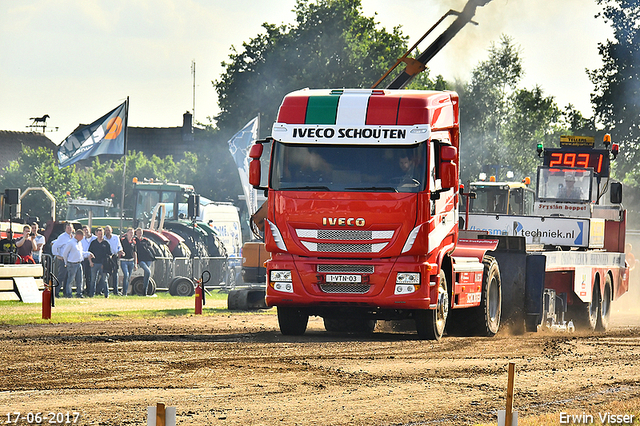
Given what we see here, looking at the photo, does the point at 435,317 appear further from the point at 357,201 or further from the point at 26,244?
the point at 26,244

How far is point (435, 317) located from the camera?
1548 cm

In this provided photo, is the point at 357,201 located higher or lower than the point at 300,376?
higher

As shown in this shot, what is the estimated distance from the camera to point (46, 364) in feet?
38.5

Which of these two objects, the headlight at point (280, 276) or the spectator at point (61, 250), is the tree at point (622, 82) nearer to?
the spectator at point (61, 250)

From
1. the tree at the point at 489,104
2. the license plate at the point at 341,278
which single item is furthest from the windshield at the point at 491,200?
the tree at the point at 489,104

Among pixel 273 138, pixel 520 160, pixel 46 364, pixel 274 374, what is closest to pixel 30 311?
pixel 273 138

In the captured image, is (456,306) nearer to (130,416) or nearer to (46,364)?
(46,364)

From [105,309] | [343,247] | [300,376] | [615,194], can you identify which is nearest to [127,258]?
[105,309]

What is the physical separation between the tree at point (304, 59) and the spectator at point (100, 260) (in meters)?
29.7

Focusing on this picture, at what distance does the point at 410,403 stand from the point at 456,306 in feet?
22.1

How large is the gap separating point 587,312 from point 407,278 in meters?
7.21

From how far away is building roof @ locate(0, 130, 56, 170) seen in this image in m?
104

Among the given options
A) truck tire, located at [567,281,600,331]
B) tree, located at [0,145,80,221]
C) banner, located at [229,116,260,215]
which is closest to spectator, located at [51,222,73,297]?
banner, located at [229,116,260,215]

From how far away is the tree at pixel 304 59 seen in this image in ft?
187
